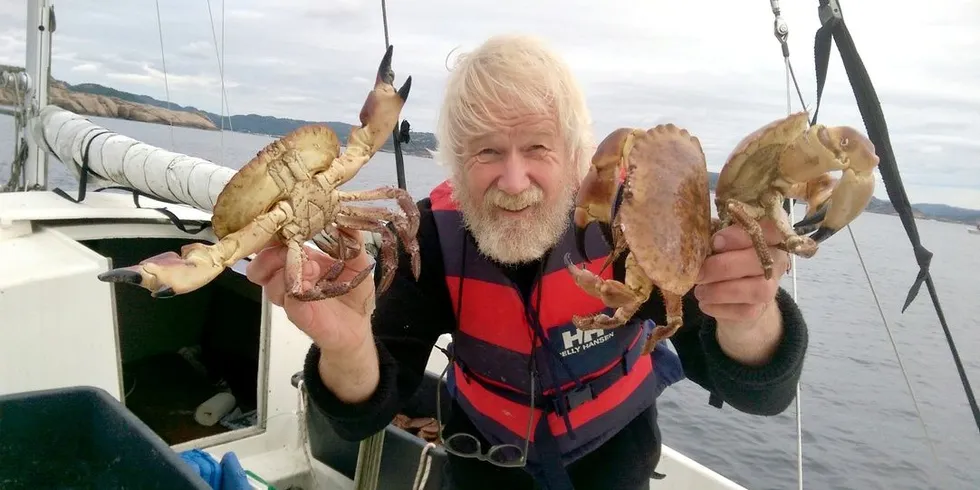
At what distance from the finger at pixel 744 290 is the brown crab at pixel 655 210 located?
0.30ft

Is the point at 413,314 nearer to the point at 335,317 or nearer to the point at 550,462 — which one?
the point at 335,317

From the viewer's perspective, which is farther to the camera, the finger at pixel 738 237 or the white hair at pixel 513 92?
Result: the white hair at pixel 513 92

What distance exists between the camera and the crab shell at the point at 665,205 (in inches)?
61.6

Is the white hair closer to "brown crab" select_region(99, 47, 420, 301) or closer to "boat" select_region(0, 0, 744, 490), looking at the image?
"brown crab" select_region(99, 47, 420, 301)

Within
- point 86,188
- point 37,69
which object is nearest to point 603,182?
point 86,188

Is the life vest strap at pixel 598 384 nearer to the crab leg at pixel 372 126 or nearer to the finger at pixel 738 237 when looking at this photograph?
the finger at pixel 738 237

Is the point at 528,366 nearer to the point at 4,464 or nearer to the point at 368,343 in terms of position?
the point at 368,343

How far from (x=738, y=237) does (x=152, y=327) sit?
5.39 m

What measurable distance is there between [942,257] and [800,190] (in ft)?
125

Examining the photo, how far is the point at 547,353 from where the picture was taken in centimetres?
253

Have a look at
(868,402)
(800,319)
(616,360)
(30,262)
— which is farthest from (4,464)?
(868,402)

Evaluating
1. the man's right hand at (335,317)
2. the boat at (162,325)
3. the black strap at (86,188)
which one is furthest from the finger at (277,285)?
the black strap at (86,188)

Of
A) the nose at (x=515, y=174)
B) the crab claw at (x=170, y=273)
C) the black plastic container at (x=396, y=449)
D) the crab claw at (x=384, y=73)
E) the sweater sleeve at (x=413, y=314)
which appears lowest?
Answer: the black plastic container at (x=396, y=449)

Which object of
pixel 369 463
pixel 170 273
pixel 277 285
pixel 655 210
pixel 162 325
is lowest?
pixel 162 325
